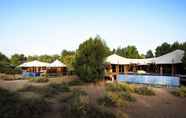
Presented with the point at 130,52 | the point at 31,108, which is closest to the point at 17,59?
the point at 130,52

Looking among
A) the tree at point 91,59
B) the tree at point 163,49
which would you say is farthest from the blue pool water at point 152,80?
the tree at point 163,49

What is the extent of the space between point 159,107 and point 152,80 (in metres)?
8.18

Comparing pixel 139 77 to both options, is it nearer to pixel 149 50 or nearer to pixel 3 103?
pixel 3 103

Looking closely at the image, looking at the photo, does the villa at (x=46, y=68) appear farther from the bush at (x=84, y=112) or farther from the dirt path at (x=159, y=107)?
the bush at (x=84, y=112)

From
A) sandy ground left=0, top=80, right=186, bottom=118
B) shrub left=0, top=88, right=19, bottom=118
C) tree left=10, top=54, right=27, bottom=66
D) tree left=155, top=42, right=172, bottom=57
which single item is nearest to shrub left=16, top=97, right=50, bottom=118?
shrub left=0, top=88, right=19, bottom=118

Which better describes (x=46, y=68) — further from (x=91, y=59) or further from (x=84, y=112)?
(x=84, y=112)

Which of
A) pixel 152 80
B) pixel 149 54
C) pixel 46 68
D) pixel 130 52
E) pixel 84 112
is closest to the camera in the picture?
pixel 84 112

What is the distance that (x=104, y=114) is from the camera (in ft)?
25.7

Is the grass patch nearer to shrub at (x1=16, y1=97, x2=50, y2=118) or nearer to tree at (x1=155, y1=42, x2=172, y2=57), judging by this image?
shrub at (x1=16, y1=97, x2=50, y2=118)

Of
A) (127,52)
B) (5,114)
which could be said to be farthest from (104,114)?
(127,52)

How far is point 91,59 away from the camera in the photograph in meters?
18.4

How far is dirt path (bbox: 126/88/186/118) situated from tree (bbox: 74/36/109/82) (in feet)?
22.9

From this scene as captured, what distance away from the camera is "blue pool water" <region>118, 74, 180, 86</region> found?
16500mm

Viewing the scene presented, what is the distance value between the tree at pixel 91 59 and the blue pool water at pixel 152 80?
9.79 ft
